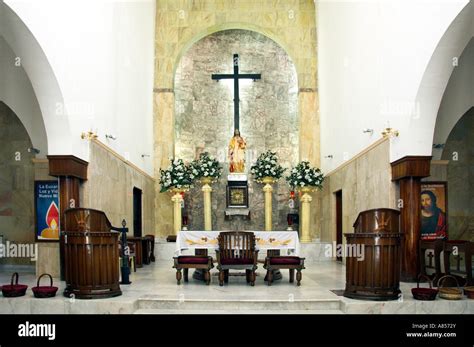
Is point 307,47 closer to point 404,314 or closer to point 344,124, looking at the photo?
point 344,124

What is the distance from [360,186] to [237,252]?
12.5 ft

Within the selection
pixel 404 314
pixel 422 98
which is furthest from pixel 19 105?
pixel 404 314

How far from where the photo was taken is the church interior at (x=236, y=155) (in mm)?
7238

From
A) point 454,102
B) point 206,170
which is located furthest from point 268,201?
point 454,102

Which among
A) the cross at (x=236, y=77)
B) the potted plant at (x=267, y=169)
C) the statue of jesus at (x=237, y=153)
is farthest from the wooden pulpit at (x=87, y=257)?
the cross at (x=236, y=77)

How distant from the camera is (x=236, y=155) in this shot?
615 inches

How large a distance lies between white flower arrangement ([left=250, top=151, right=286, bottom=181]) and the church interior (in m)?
0.07

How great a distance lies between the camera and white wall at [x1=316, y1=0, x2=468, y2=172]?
8.54 metres

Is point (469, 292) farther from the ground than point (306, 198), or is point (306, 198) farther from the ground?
point (306, 198)

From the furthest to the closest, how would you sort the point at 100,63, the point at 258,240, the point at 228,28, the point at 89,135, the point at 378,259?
the point at 228,28 → the point at 100,63 → the point at 89,135 → the point at 258,240 → the point at 378,259

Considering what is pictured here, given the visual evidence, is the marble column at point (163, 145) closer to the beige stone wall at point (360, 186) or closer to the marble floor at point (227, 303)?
the beige stone wall at point (360, 186)

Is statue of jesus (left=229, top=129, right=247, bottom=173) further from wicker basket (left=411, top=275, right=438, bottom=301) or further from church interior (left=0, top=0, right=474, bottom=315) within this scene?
wicker basket (left=411, top=275, right=438, bottom=301)

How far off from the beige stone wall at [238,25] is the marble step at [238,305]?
9.26m

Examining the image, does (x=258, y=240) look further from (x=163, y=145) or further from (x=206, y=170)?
(x=163, y=145)
